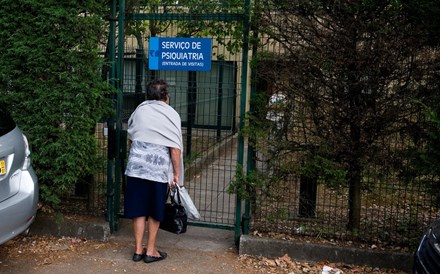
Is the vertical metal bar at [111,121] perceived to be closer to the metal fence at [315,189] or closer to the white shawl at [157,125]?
the white shawl at [157,125]

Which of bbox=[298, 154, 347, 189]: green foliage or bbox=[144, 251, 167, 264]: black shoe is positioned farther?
bbox=[144, 251, 167, 264]: black shoe

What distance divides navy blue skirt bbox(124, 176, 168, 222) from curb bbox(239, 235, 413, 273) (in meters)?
0.99

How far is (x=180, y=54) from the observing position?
538 centimetres

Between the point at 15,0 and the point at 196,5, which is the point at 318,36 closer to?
the point at 196,5

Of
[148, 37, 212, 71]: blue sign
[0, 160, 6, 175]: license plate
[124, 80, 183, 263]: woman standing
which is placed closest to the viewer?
[0, 160, 6, 175]: license plate

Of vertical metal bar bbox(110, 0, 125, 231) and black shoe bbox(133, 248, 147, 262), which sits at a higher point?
vertical metal bar bbox(110, 0, 125, 231)

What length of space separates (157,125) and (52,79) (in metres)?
1.30

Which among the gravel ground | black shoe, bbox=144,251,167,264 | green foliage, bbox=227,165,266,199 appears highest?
green foliage, bbox=227,165,266,199

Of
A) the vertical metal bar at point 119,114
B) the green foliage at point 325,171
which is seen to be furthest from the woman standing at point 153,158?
the green foliage at point 325,171

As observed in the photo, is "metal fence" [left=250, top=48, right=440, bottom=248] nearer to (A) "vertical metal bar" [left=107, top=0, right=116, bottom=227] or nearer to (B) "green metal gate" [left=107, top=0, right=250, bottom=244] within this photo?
(B) "green metal gate" [left=107, top=0, right=250, bottom=244]

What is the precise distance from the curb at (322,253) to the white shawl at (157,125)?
136 cm

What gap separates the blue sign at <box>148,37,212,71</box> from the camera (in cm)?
532

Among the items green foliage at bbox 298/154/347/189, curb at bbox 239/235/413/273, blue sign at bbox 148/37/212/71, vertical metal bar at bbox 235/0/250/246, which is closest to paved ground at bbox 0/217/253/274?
curb at bbox 239/235/413/273

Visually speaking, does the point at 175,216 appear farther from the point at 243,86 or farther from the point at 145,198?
the point at 243,86
